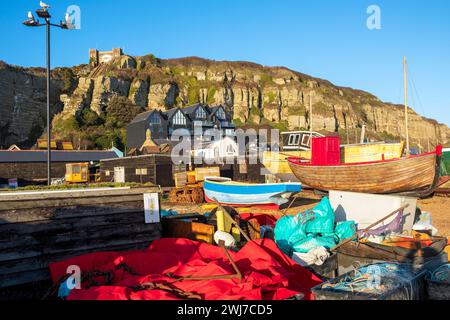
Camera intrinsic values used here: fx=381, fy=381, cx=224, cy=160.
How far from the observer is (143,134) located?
220 ft

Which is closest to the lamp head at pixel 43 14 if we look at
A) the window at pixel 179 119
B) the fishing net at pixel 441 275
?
the fishing net at pixel 441 275

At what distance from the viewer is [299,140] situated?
30.3 meters

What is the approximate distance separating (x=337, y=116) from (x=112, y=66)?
72958 mm

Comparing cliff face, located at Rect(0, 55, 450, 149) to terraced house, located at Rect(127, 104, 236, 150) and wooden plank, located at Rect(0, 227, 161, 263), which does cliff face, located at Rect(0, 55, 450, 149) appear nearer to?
terraced house, located at Rect(127, 104, 236, 150)

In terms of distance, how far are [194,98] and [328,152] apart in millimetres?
90969

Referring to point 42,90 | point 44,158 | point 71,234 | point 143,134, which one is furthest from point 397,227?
point 42,90

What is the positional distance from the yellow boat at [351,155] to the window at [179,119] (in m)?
44.2

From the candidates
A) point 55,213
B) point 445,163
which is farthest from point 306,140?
point 55,213

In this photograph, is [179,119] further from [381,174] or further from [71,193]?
[71,193]

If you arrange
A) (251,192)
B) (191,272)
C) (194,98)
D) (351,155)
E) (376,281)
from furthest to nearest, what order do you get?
(194,98)
(351,155)
(251,192)
(191,272)
(376,281)

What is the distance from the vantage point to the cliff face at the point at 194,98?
85.1 metres

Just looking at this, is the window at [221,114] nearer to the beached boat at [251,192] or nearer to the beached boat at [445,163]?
the beached boat at [445,163]

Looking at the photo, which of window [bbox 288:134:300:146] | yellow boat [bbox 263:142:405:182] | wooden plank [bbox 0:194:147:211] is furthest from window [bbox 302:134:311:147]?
wooden plank [bbox 0:194:147:211]

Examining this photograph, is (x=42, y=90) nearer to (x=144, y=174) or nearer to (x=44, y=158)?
(x=44, y=158)
